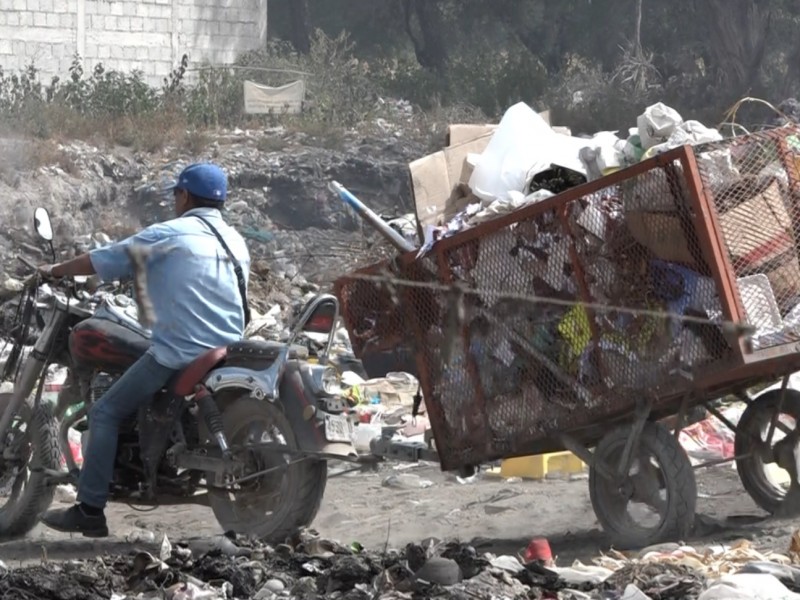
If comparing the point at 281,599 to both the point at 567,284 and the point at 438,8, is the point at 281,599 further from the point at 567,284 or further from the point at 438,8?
the point at 438,8

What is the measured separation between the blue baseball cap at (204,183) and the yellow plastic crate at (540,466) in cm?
283

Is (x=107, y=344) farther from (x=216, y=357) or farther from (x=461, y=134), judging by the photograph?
(x=461, y=134)

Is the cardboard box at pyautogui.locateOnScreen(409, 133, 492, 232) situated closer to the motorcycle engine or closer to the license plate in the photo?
the license plate

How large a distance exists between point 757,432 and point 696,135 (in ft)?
5.34

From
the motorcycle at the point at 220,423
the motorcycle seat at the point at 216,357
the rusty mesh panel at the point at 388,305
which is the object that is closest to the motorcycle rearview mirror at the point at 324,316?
the motorcycle at the point at 220,423

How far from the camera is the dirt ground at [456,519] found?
745 cm

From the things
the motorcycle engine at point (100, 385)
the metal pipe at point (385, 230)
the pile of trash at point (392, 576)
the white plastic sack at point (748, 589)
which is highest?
the metal pipe at point (385, 230)

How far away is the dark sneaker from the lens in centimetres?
716

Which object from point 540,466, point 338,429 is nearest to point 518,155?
point 338,429

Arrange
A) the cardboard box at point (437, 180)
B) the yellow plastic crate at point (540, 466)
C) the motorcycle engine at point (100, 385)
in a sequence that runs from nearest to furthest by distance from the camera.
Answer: the motorcycle engine at point (100, 385)
the cardboard box at point (437, 180)
the yellow plastic crate at point (540, 466)

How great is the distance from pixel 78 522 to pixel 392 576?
203 cm

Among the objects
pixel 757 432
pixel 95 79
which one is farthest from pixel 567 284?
pixel 95 79

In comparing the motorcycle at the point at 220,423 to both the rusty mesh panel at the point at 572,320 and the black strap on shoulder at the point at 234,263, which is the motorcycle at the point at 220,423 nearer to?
the black strap on shoulder at the point at 234,263

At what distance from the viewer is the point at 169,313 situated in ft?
23.3
